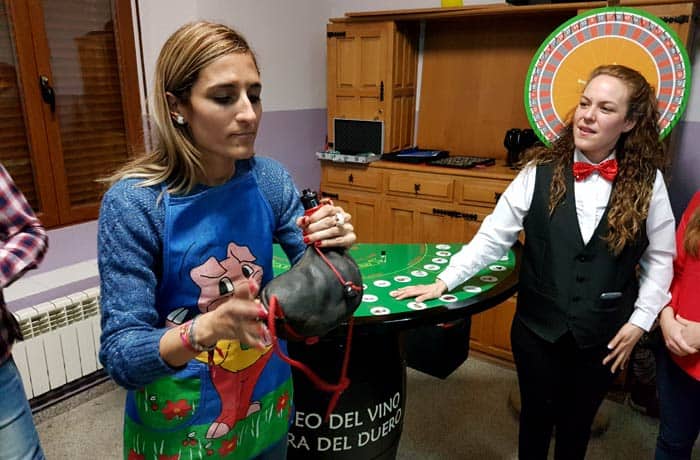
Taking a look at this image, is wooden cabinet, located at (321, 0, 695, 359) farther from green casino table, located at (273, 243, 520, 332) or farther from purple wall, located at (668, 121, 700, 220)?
green casino table, located at (273, 243, 520, 332)

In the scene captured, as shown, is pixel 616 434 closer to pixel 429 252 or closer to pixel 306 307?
pixel 429 252

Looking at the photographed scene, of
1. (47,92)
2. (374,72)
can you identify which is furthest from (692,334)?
(47,92)

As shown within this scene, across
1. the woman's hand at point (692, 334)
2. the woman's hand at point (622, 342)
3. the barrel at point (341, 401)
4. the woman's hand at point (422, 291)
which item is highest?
the woman's hand at point (422, 291)

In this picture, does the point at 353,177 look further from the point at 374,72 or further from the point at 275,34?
the point at 275,34

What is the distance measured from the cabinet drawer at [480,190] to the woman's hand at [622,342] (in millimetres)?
1283

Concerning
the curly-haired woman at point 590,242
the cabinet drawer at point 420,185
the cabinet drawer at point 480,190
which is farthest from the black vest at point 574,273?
the cabinet drawer at point 420,185

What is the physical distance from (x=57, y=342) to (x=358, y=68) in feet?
7.12

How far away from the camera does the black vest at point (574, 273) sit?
144 centimetres

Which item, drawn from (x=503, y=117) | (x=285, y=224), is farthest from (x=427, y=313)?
(x=503, y=117)

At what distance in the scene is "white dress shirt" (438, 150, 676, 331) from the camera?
1450 mm

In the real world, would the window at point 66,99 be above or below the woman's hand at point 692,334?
above

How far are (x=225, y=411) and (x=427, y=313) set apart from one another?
2.00ft

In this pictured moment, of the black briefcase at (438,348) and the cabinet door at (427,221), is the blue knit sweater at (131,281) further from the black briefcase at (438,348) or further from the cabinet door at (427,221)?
the cabinet door at (427,221)

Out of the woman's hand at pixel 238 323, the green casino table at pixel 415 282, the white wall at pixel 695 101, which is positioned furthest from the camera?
the white wall at pixel 695 101
